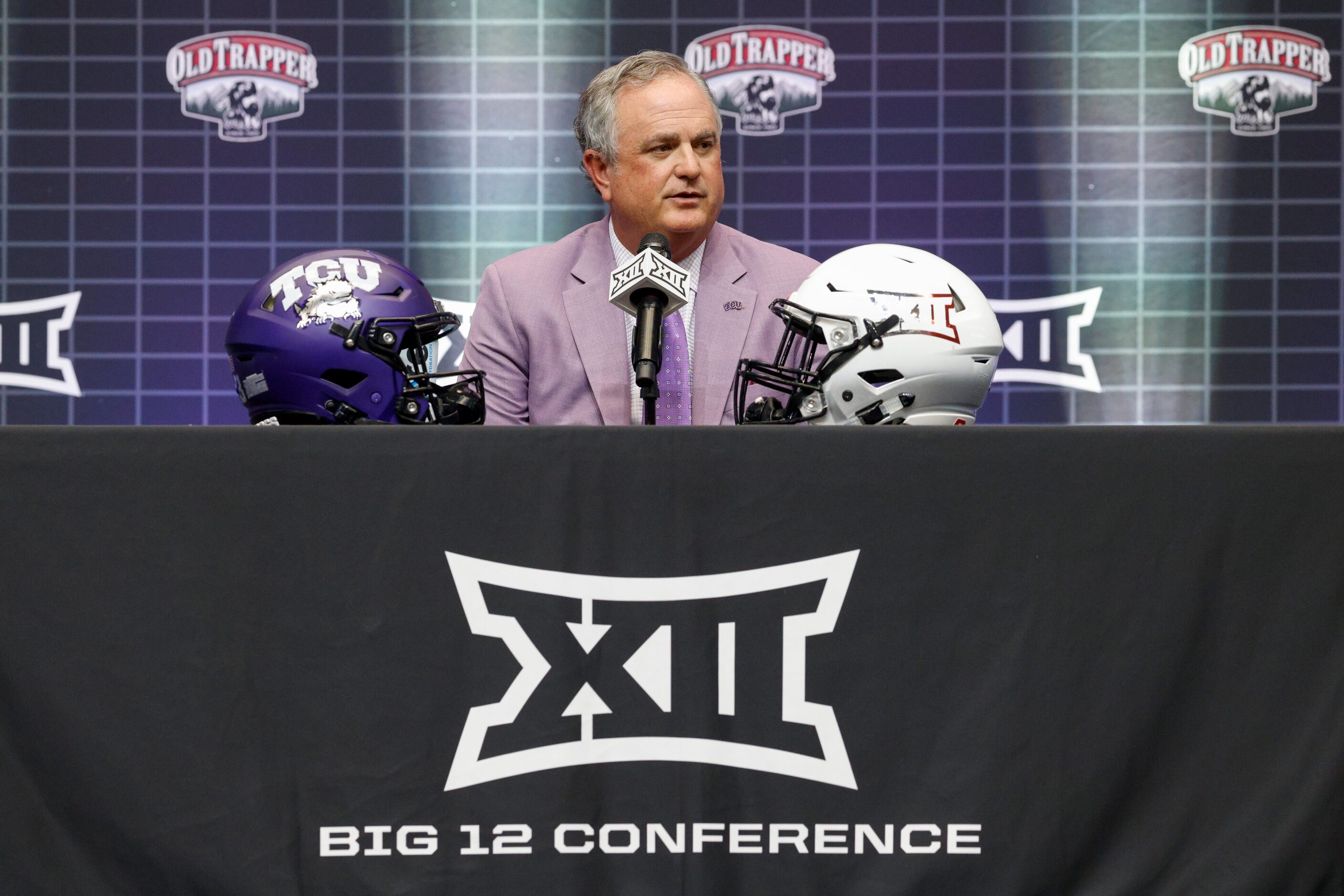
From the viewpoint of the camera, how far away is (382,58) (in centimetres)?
334

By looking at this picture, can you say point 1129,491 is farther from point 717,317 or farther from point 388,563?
point 717,317

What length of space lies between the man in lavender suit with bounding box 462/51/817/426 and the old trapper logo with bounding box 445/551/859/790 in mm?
779

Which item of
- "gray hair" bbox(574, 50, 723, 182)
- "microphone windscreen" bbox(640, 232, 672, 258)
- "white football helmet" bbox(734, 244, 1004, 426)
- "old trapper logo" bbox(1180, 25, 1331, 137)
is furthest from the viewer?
"old trapper logo" bbox(1180, 25, 1331, 137)

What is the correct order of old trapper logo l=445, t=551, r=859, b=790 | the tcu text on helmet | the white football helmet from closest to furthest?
old trapper logo l=445, t=551, r=859, b=790 → the white football helmet → the tcu text on helmet

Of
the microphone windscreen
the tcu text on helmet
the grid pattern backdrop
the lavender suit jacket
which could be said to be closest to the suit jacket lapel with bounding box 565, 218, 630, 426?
the lavender suit jacket

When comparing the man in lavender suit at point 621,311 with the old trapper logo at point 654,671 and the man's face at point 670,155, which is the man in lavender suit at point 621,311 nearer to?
the man's face at point 670,155

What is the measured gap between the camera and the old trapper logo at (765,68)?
3.32 m

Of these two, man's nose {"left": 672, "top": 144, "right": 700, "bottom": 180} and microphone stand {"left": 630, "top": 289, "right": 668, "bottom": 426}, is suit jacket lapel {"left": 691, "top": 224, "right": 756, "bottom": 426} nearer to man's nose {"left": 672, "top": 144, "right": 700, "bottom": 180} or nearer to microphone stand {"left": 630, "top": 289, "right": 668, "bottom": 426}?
man's nose {"left": 672, "top": 144, "right": 700, "bottom": 180}

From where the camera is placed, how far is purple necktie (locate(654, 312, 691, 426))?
208cm

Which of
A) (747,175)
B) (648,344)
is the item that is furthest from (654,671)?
(747,175)

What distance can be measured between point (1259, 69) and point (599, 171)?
2.05 meters

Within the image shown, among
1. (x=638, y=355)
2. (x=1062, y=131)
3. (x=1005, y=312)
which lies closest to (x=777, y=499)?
(x=638, y=355)

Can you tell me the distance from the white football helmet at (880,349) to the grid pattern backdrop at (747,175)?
4.57ft

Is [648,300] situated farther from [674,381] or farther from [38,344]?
[38,344]
